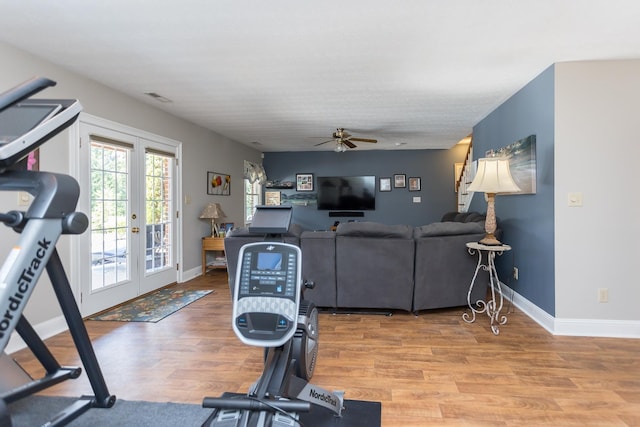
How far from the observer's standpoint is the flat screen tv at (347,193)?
8336mm

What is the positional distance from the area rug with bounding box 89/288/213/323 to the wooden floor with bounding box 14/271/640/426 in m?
0.20

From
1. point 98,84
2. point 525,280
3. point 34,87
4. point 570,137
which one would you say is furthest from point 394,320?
point 98,84

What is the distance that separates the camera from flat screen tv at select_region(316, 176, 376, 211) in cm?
834

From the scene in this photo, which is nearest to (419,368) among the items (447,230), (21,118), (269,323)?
(269,323)

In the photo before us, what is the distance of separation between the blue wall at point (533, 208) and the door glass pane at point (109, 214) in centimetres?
432

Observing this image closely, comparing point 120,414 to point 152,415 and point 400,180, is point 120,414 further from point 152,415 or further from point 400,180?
point 400,180

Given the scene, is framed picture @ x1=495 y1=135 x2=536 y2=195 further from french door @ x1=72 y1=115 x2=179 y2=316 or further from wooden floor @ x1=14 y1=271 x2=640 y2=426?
french door @ x1=72 y1=115 x2=179 y2=316

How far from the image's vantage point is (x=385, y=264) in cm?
367

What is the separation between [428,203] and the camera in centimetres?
823

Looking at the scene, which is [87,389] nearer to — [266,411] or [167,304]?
[266,411]

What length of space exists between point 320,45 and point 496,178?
1950mm

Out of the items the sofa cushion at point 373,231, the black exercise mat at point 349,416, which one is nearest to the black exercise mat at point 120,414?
the black exercise mat at point 349,416

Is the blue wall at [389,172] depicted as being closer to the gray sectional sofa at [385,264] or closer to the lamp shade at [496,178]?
the gray sectional sofa at [385,264]

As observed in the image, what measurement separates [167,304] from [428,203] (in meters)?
5.98
